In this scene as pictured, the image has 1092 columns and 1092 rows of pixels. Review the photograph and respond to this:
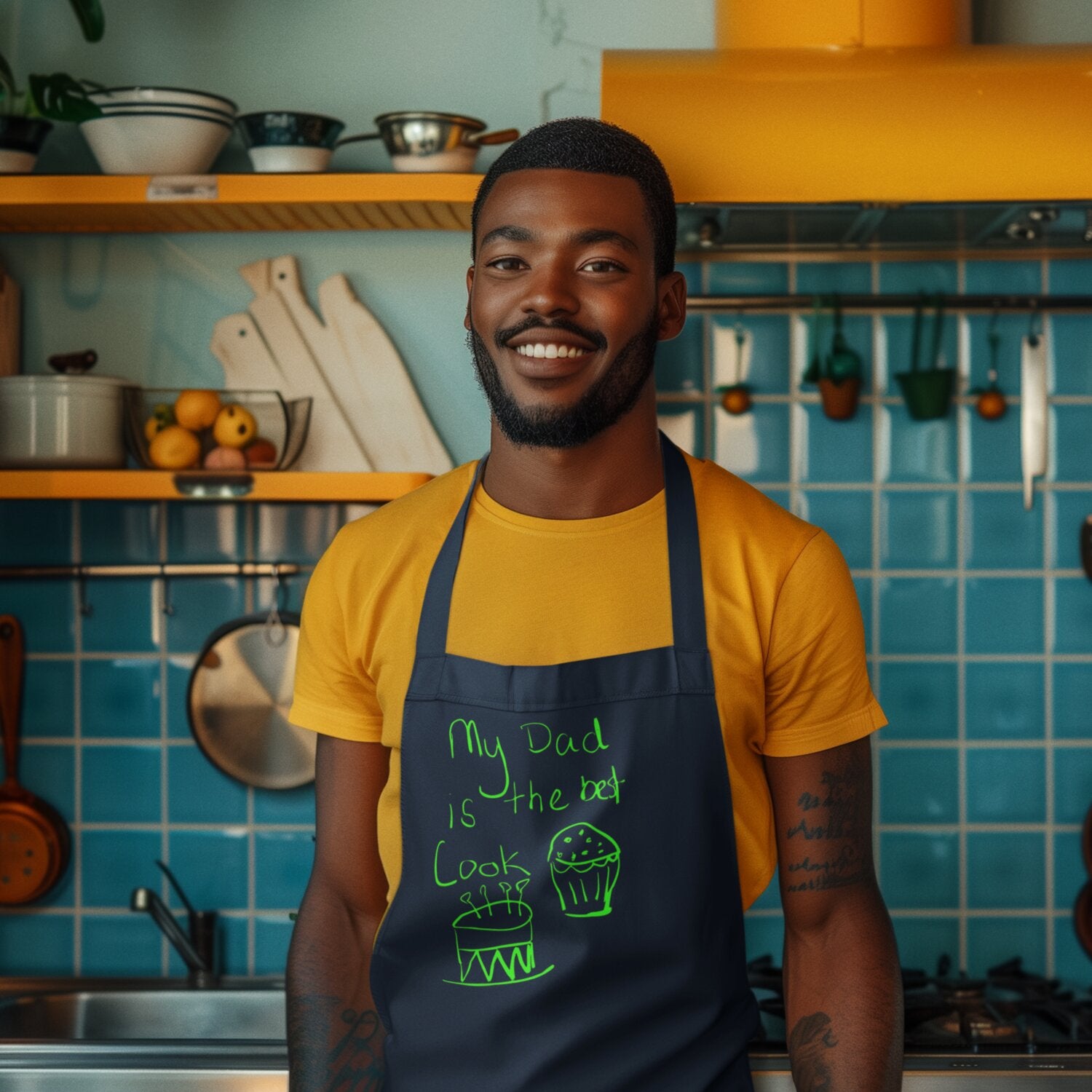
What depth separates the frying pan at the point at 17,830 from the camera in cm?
181

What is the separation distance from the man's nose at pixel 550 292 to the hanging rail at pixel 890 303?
31.2 inches

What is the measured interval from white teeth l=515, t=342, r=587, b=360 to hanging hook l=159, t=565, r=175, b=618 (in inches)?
38.2

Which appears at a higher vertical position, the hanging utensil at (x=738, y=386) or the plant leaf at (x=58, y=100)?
the plant leaf at (x=58, y=100)

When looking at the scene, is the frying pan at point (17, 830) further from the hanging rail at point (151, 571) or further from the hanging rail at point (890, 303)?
the hanging rail at point (890, 303)

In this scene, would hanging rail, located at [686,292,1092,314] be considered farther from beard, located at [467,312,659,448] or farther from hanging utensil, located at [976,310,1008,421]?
beard, located at [467,312,659,448]

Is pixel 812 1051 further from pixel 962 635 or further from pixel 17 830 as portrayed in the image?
pixel 17 830

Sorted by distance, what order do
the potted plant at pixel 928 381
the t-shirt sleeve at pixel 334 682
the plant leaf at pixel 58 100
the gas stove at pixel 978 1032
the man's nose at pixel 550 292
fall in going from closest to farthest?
the man's nose at pixel 550 292 < the t-shirt sleeve at pixel 334 682 < the gas stove at pixel 978 1032 < the plant leaf at pixel 58 100 < the potted plant at pixel 928 381

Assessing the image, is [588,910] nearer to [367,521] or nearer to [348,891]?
[348,891]

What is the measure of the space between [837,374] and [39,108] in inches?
44.2

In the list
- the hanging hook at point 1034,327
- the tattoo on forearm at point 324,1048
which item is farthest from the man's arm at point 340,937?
the hanging hook at point 1034,327

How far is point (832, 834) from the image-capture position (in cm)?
106

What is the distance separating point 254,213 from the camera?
1706 millimetres

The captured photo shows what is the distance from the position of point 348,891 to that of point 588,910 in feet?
0.75

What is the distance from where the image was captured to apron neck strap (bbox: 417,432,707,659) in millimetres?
1082
